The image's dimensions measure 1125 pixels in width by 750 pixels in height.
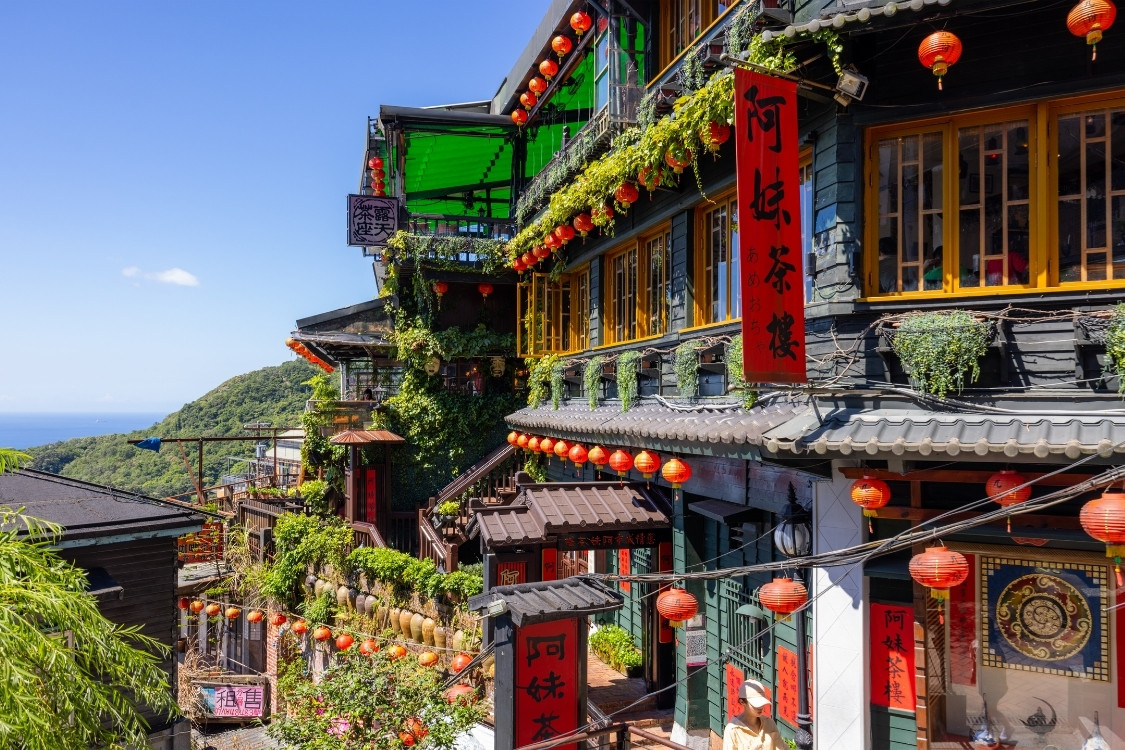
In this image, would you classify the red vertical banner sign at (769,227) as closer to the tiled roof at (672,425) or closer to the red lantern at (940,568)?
the tiled roof at (672,425)

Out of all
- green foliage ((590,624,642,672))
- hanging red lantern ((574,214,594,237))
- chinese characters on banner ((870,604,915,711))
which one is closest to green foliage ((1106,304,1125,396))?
chinese characters on banner ((870,604,915,711))

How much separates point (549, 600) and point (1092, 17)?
7.07m

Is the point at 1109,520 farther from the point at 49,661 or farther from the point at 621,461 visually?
the point at 49,661

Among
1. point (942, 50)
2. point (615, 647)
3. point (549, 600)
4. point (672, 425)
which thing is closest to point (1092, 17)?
point (942, 50)

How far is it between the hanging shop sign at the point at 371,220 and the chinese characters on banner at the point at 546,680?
16.1 m

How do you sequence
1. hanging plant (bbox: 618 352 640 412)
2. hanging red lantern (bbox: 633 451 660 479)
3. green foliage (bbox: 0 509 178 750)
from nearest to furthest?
green foliage (bbox: 0 509 178 750)
hanging red lantern (bbox: 633 451 660 479)
hanging plant (bbox: 618 352 640 412)

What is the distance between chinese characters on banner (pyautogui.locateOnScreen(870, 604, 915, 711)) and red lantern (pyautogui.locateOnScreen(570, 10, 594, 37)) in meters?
13.5

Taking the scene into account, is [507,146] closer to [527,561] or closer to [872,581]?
[527,561]

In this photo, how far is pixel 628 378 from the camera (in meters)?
13.2

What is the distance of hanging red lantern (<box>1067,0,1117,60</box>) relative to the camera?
20.1 ft

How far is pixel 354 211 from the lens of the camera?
21.4 meters

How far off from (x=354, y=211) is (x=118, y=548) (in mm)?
12536

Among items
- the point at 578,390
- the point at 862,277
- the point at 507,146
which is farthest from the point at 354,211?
the point at 862,277

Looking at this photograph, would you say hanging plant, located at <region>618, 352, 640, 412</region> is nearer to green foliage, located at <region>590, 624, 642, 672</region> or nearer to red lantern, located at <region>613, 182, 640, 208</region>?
red lantern, located at <region>613, 182, 640, 208</region>
